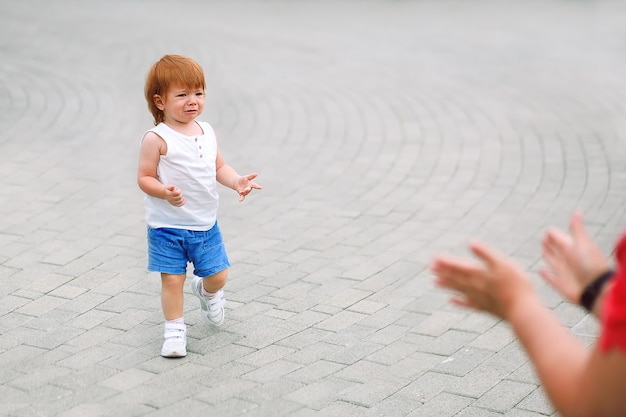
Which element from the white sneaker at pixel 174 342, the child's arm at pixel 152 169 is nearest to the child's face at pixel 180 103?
the child's arm at pixel 152 169

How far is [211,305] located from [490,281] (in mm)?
2851

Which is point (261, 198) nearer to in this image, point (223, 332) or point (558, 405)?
point (223, 332)

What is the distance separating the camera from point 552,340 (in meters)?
1.83

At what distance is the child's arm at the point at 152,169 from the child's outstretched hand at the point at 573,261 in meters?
2.39

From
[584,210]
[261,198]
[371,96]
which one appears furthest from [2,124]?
[584,210]

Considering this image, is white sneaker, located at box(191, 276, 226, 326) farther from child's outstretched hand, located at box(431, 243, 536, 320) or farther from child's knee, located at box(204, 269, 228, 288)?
child's outstretched hand, located at box(431, 243, 536, 320)

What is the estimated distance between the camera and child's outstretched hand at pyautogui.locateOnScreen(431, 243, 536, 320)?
1.92 metres

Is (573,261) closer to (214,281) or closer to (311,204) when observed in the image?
(214,281)

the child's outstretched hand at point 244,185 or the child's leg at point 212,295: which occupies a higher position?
the child's outstretched hand at point 244,185

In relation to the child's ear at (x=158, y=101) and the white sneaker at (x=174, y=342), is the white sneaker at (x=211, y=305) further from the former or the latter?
the child's ear at (x=158, y=101)

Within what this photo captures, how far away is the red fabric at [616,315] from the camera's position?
1.64 m

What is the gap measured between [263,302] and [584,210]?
8.05 feet

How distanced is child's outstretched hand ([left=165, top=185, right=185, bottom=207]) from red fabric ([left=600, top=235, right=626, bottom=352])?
269 cm

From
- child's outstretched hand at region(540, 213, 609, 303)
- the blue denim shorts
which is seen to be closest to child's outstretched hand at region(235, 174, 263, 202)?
the blue denim shorts
